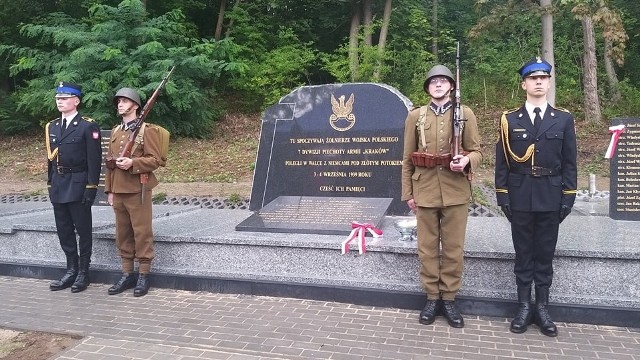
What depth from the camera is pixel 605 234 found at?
457cm

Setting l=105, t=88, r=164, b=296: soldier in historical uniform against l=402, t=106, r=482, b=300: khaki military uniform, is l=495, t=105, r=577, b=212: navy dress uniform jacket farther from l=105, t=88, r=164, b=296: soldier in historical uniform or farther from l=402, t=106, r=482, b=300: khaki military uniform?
l=105, t=88, r=164, b=296: soldier in historical uniform

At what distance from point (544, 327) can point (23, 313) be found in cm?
418

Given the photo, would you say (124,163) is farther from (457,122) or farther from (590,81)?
(590,81)

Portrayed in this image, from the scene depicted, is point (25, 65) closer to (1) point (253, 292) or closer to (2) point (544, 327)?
(1) point (253, 292)

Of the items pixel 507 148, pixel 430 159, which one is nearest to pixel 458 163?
pixel 430 159

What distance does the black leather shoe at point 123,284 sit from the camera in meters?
4.91

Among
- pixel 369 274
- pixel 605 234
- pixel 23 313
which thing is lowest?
pixel 23 313

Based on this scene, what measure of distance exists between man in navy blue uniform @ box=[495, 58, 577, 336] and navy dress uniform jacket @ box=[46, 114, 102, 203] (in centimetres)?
357

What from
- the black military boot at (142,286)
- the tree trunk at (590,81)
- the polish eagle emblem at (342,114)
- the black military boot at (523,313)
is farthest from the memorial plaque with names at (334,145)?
the tree trunk at (590,81)

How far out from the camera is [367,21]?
55.5 ft

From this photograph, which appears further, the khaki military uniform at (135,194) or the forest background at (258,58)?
the forest background at (258,58)

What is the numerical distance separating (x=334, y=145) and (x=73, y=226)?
2.78 metres

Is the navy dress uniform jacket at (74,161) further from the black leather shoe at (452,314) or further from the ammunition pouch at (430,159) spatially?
the black leather shoe at (452,314)

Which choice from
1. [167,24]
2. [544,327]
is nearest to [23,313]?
[544,327]
